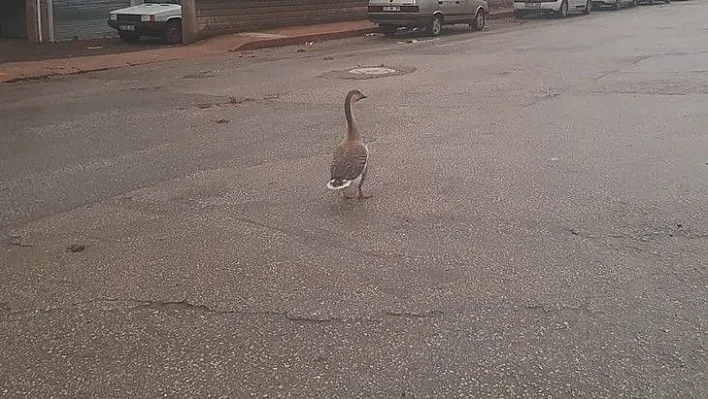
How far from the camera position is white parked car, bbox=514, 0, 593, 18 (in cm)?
2944

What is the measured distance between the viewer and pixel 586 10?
105 ft

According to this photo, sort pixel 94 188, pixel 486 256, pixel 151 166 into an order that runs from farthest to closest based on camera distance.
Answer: pixel 151 166, pixel 94 188, pixel 486 256

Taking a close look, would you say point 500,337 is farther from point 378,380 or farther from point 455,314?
point 378,380

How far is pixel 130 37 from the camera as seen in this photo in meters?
20.5

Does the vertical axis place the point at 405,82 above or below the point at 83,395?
above

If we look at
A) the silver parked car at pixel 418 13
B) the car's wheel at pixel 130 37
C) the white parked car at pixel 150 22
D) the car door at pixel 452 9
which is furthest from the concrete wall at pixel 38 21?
the car door at pixel 452 9

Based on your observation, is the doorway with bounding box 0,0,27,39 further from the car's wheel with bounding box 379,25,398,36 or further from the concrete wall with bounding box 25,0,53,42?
the car's wheel with bounding box 379,25,398,36

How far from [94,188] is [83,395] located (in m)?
3.67

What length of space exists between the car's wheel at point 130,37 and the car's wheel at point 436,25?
806 cm

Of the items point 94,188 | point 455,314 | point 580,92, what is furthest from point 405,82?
point 455,314

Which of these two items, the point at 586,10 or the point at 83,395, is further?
the point at 586,10

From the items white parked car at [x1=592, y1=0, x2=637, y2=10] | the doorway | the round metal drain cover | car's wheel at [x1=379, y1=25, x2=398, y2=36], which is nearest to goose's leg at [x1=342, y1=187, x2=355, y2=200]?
the round metal drain cover

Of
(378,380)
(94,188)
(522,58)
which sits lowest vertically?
(378,380)

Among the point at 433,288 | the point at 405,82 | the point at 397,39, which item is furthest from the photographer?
the point at 397,39
